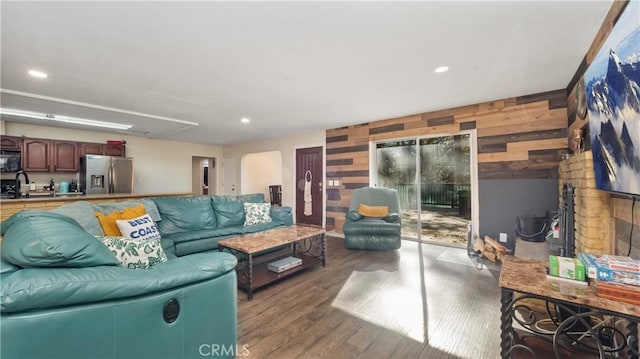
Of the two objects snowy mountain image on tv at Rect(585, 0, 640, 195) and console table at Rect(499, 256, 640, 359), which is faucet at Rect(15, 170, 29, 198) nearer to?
console table at Rect(499, 256, 640, 359)

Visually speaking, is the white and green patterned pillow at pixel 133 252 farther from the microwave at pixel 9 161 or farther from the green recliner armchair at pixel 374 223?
A: the microwave at pixel 9 161

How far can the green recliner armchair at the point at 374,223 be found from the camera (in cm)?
397

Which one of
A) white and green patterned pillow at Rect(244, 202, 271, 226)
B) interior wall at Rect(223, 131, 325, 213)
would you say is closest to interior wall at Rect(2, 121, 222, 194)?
interior wall at Rect(223, 131, 325, 213)

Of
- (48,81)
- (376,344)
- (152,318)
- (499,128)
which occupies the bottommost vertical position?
(376,344)

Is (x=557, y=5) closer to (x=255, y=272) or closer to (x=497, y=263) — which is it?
(x=497, y=263)

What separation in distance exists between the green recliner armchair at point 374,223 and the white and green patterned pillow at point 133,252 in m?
2.89

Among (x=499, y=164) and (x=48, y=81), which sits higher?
(x=48, y=81)

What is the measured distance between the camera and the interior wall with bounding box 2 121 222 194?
5.26 m

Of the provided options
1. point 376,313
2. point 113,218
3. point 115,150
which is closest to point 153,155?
point 115,150

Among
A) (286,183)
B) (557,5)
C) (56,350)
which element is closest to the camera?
(56,350)

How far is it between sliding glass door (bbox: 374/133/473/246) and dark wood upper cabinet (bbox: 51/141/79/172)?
655 centimetres

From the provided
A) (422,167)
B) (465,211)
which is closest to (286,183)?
(422,167)

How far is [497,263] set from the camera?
3367 millimetres

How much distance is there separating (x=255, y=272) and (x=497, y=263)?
3231mm
